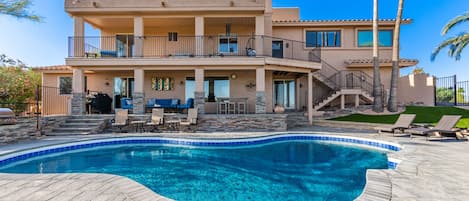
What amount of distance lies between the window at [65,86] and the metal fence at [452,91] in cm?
2682

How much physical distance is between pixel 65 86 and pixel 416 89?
26.0 meters

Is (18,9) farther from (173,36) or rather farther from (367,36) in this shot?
(367,36)

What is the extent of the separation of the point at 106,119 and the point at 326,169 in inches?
436

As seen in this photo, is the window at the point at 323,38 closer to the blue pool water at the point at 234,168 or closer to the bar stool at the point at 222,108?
the bar stool at the point at 222,108

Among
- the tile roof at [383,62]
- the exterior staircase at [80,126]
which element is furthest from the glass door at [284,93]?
the exterior staircase at [80,126]

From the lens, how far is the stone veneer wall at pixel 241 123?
1237cm

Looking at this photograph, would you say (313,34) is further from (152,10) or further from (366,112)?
(152,10)

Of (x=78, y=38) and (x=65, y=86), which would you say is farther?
(x=65, y=86)

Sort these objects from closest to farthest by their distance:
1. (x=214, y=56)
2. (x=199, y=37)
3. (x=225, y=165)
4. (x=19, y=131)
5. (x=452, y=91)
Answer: (x=225, y=165) → (x=19, y=131) → (x=214, y=56) → (x=199, y=37) → (x=452, y=91)

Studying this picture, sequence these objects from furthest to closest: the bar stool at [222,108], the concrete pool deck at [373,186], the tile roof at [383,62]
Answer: the tile roof at [383,62] → the bar stool at [222,108] → the concrete pool deck at [373,186]

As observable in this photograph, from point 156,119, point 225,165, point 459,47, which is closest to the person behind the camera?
point 225,165

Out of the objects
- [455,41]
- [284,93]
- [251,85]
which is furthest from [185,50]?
[455,41]

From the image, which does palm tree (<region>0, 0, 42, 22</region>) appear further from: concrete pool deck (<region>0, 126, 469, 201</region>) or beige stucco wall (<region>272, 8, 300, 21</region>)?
beige stucco wall (<region>272, 8, 300, 21</region>)

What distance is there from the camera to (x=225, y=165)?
6.97 m
